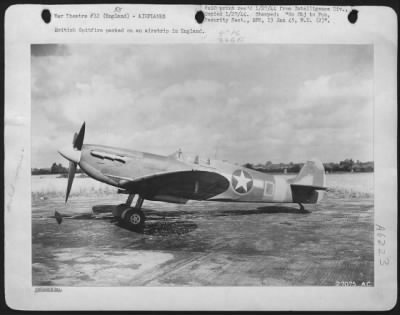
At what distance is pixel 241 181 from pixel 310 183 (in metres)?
0.26

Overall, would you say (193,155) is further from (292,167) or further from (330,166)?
(330,166)

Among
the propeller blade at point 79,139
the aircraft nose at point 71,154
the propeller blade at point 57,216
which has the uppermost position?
the propeller blade at point 79,139

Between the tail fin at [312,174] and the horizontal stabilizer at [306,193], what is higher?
the tail fin at [312,174]

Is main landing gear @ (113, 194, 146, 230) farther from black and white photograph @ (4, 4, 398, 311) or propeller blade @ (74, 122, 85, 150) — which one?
propeller blade @ (74, 122, 85, 150)

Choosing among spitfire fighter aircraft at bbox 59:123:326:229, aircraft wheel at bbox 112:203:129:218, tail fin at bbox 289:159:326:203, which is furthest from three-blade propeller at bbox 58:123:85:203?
tail fin at bbox 289:159:326:203

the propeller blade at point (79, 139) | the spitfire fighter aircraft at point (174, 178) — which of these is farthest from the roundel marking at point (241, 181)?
the propeller blade at point (79, 139)

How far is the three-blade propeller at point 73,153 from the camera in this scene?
118cm

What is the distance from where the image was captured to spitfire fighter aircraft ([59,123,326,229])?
46.9 inches

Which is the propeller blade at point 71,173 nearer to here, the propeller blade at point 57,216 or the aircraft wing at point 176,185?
the propeller blade at point 57,216

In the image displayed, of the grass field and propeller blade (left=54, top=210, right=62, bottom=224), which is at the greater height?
propeller blade (left=54, top=210, right=62, bottom=224)

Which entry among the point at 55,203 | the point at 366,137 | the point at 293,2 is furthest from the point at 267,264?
the point at 293,2

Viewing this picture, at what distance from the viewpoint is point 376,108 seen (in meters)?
1.21

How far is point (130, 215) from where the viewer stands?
1.19 metres

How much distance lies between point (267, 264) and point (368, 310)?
436 mm
